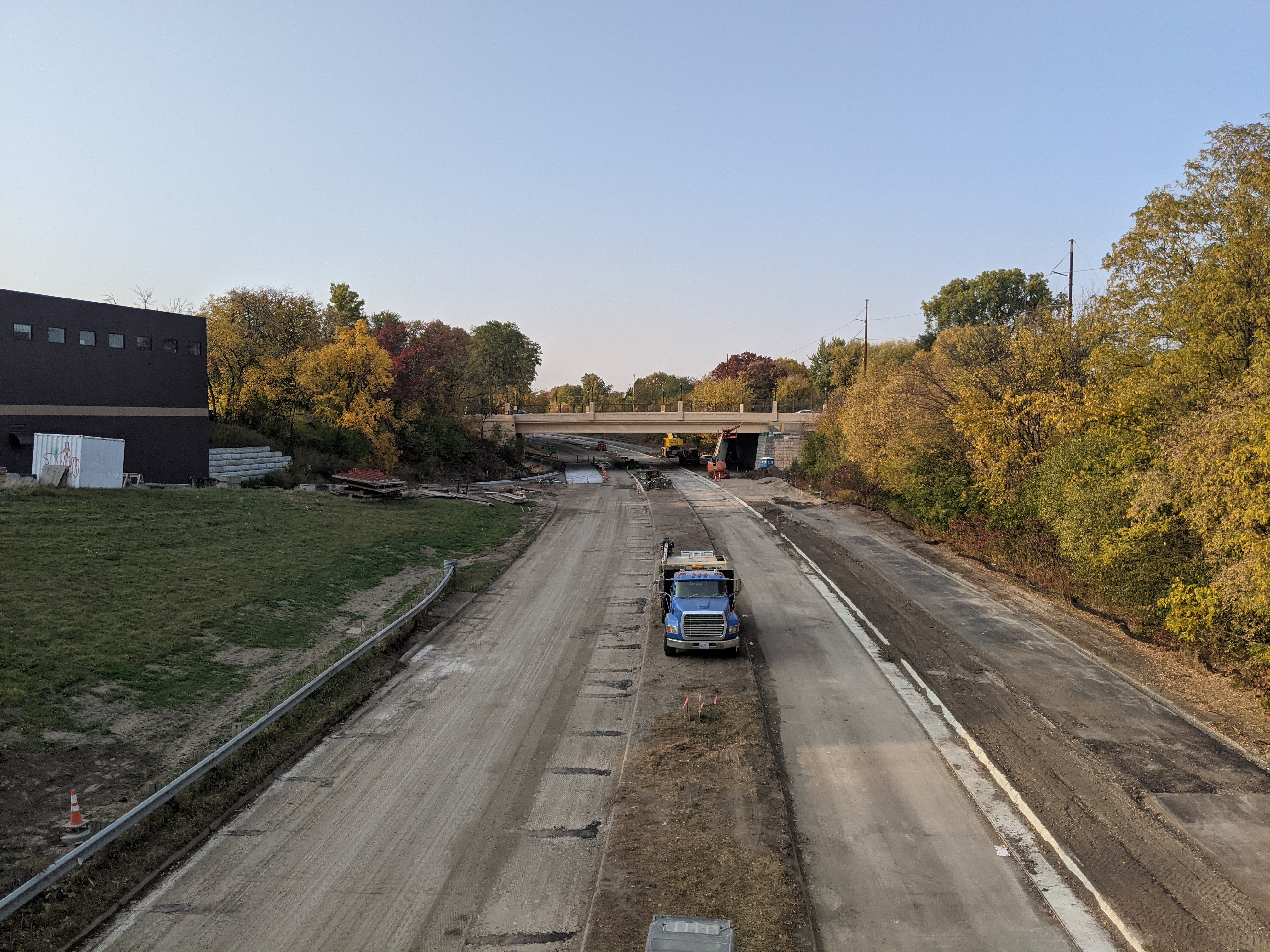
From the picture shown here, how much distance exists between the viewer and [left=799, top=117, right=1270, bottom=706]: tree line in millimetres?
18000

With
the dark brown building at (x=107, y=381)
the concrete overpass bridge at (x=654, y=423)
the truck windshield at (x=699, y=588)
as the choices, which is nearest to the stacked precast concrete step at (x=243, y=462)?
the dark brown building at (x=107, y=381)

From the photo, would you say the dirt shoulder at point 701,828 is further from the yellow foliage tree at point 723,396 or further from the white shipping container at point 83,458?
the yellow foliage tree at point 723,396

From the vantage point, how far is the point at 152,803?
12.3 m

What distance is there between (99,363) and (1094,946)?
143 feet

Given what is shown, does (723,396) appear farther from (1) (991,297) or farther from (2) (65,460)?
(2) (65,460)

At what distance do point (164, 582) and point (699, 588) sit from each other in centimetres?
1580

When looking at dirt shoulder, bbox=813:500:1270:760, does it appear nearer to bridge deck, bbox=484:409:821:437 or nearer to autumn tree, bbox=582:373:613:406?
bridge deck, bbox=484:409:821:437

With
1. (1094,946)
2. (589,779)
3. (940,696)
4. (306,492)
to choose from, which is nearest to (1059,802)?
(1094,946)

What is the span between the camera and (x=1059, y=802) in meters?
13.9

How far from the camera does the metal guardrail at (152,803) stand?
32.9 ft

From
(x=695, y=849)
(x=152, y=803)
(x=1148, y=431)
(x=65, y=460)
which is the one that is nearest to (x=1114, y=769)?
(x=695, y=849)

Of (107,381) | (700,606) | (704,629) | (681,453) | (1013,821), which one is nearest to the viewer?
(1013,821)

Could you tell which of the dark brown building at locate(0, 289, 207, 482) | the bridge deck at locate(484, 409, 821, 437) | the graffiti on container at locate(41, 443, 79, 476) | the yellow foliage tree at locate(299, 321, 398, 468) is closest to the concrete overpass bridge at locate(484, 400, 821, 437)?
the bridge deck at locate(484, 409, 821, 437)

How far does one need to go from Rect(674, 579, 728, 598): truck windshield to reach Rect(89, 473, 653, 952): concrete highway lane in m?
2.30
